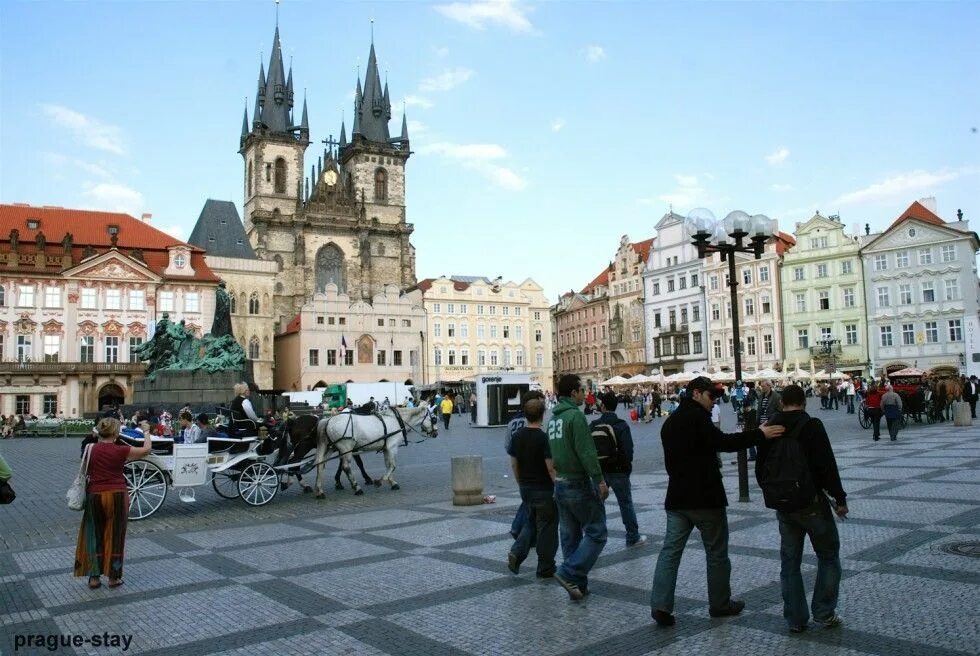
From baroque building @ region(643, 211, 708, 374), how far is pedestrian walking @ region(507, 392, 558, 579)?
2453 inches

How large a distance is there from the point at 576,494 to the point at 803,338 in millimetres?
59862

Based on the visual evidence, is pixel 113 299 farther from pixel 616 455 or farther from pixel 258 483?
pixel 616 455

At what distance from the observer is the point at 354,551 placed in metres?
8.28

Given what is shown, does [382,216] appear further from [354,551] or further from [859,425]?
[354,551]

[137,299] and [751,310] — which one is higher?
[137,299]

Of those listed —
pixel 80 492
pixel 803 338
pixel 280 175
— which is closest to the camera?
pixel 80 492

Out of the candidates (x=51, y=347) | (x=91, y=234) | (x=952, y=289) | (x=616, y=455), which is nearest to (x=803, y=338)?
(x=952, y=289)

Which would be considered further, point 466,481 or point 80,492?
point 466,481

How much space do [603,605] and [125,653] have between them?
326cm

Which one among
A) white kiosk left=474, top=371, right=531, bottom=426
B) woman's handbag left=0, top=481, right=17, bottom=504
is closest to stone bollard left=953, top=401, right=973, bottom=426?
white kiosk left=474, top=371, right=531, bottom=426

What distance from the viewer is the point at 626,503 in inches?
325

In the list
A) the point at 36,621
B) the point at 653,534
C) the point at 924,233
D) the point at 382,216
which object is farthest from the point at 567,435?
the point at 382,216

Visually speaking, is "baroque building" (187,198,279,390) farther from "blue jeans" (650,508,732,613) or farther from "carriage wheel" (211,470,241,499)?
"blue jeans" (650,508,732,613)

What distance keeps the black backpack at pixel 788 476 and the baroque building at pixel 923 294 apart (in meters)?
55.1
